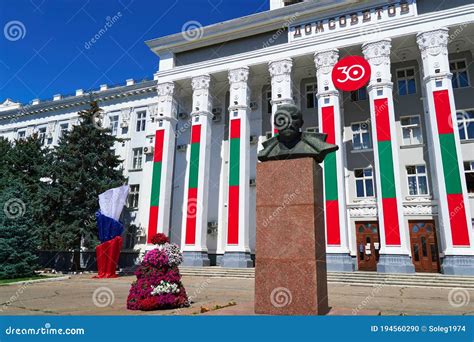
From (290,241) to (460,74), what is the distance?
61.8 feet

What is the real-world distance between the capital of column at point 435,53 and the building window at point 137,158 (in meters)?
19.5

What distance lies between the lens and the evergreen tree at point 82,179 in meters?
20.9

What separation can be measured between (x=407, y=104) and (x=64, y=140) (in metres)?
21.3

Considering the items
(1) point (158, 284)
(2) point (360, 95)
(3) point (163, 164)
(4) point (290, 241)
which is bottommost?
(1) point (158, 284)

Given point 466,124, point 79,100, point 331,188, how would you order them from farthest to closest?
1. point 79,100
2. point 466,124
3. point 331,188

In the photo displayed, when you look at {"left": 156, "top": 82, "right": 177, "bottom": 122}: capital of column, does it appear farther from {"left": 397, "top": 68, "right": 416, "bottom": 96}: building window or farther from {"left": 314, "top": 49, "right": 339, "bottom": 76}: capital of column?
{"left": 397, "top": 68, "right": 416, "bottom": 96}: building window

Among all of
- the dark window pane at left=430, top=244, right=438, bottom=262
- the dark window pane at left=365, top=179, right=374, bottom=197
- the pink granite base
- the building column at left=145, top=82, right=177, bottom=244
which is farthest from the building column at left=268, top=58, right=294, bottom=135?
the pink granite base

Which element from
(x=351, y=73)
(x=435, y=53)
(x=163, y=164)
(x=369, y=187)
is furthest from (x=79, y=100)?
(x=435, y=53)

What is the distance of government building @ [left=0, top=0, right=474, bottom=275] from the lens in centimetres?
1695

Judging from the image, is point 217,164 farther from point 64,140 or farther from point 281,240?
point 281,240

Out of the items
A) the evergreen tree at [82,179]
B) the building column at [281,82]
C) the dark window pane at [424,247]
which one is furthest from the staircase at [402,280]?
the evergreen tree at [82,179]

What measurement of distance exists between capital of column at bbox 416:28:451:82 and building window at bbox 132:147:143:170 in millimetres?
19529

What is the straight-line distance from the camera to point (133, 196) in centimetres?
2606

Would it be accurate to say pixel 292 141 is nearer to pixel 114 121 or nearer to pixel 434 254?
pixel 434 254
